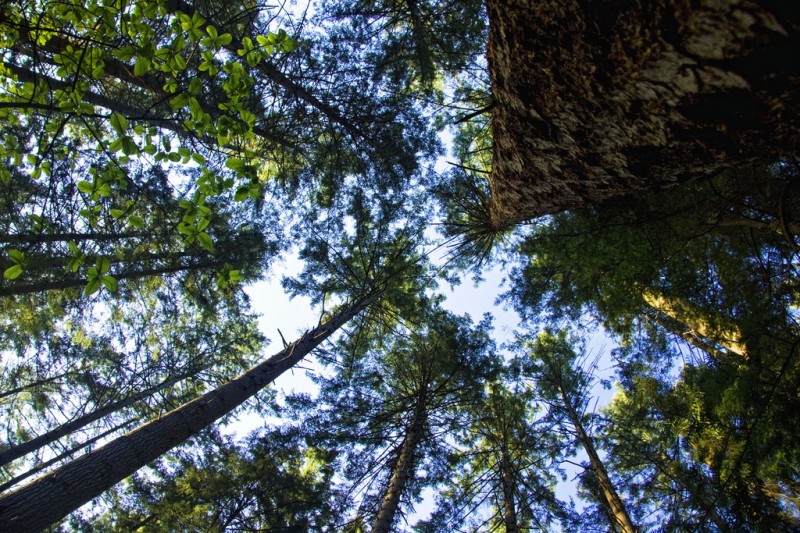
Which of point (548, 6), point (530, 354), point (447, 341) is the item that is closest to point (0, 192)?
point (447, 341)

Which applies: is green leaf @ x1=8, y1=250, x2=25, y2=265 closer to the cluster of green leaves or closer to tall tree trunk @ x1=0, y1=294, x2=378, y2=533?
tall tree trunk @ x1=0, y1=294, x2=378, y2=533

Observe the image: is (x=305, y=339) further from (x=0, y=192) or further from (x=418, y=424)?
(x=0, y=192)

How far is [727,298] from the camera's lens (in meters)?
3.98

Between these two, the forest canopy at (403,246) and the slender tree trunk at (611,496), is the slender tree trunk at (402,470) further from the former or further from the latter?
the slender tree trunk at (611,496)

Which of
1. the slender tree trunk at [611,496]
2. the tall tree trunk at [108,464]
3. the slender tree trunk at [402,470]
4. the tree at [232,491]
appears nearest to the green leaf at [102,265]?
the tall tree trunk at [108,464]

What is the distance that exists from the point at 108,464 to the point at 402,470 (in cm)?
396

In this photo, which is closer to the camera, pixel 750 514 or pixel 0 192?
pixel 750 514

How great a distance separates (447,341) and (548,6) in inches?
289

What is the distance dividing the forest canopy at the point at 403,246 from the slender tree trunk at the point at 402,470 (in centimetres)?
5

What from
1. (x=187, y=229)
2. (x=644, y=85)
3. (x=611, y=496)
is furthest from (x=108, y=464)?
(x=611, y=496)

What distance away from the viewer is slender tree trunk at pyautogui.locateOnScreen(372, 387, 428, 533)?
5113 millimetres

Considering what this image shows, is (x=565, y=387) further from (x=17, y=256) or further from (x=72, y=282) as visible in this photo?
(x=72, y=282)

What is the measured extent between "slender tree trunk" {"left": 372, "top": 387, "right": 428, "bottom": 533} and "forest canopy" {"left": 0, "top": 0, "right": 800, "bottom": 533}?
0.15ft

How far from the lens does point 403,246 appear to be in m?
8.22
